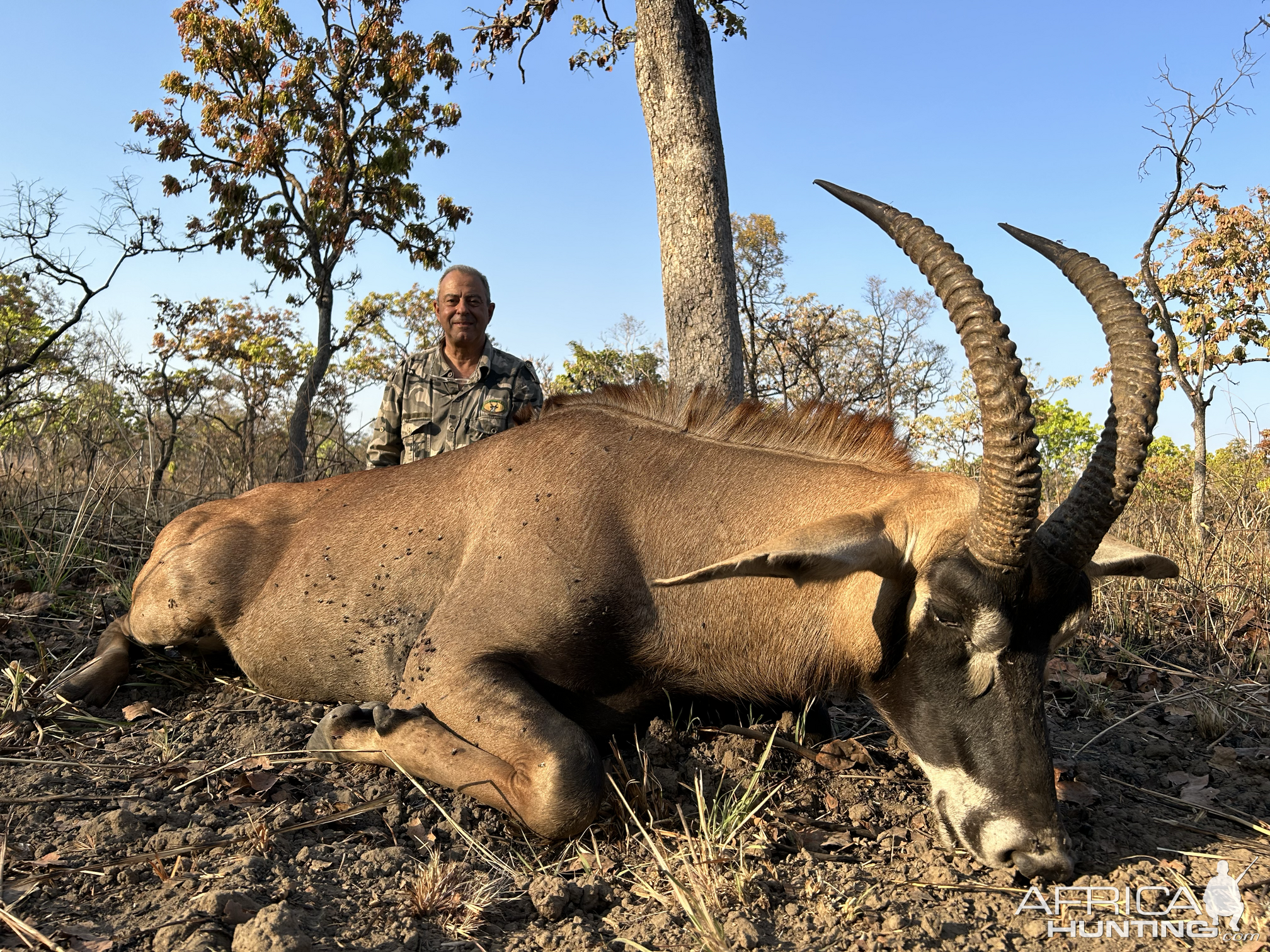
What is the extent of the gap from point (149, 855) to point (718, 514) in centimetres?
255

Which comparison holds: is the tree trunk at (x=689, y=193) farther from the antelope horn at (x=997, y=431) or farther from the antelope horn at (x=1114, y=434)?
the antelope horn at (x=997, y=431)

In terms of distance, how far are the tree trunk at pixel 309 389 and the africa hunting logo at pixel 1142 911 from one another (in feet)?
34.0

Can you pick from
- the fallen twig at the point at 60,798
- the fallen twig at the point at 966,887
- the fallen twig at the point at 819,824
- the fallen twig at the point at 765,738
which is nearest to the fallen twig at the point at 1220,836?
the fallen twig at the point at 966,887

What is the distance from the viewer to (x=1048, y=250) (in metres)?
4.06

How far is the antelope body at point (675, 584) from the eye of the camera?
133 inches

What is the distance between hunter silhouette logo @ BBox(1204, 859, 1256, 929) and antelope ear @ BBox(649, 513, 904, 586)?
1.52m

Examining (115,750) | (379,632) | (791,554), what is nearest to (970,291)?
(791,554)

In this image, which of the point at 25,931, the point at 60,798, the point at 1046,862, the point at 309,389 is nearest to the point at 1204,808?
the point at 1046,862

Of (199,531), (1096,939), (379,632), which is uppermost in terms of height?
(199,531)

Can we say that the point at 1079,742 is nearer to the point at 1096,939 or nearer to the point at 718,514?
the point at 1096,939

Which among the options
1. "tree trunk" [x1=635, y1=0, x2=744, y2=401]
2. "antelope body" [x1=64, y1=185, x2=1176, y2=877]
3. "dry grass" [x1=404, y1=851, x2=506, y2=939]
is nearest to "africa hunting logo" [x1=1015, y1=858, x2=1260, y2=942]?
Result: "antelope body" [x1=64, y1=185, x2=1176, y2=877]

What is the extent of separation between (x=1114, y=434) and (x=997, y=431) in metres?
0.63

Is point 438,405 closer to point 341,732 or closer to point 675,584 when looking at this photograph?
point 341,732

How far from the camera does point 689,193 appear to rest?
7.72 meters
